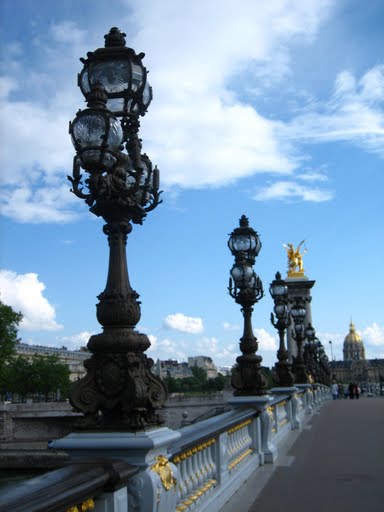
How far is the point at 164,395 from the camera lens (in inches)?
195

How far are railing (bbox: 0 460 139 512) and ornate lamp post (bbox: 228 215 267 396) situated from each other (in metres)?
7.28

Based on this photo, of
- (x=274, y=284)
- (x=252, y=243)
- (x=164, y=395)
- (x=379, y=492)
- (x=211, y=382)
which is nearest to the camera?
(x=164, y=395)

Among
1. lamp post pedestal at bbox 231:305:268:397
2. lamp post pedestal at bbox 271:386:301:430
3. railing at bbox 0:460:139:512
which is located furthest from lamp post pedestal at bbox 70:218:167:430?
lamp post pedestal at bbox 271:386:301:430

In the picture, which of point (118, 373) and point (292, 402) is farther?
point (292, 402)

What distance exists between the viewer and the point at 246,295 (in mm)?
11812

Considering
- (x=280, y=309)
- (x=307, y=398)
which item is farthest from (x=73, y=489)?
(x=307, y=398)

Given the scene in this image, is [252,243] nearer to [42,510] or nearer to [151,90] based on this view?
[151,90]

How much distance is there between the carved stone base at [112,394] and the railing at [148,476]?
11cm

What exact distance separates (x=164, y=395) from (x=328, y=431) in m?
13.7

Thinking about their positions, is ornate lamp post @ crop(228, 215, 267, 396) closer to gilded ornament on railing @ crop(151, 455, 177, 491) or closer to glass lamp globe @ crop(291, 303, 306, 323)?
gilded ornament on railing @ crop(151, 455, 177, 491)

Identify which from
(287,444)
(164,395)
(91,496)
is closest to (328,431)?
(287,444)

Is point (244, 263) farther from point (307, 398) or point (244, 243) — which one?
point (307, 398)

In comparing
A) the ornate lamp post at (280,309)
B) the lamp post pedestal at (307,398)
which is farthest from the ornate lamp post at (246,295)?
the lamp post pedestal at (307,398)

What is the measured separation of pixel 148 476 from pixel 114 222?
2.03m
